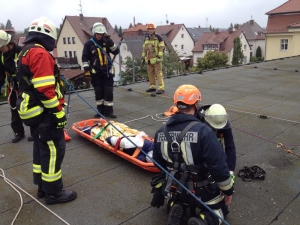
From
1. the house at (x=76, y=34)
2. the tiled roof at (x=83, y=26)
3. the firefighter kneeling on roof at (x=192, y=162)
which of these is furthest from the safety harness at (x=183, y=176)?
the tiled roof at (x=83, y=26)

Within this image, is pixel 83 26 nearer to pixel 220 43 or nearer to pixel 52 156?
pixel 220 43

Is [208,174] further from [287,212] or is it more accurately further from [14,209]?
[14,209]

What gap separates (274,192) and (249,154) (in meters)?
1.02

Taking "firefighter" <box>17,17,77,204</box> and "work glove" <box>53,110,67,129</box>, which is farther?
"work glove" <box>53,110,67,129</box>

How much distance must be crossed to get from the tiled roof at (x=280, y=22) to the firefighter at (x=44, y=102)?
31354mm

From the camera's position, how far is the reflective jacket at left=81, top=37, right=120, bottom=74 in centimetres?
576

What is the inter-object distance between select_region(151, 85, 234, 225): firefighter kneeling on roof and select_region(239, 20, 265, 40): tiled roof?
59000mm

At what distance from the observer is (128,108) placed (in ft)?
22.7

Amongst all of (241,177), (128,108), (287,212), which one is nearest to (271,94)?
(128,108)

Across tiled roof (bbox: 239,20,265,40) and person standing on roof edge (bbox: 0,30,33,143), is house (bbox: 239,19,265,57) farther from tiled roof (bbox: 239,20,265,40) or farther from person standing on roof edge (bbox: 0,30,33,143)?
person standing on roof edge (bbox: 0,30,33,143)

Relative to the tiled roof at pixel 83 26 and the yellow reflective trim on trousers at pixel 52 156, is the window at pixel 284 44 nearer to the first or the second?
the tiled roof at pixel 83 26

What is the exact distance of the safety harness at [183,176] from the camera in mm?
2406

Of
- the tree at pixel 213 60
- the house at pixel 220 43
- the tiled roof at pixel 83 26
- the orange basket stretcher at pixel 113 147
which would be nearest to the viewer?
the orange basket stretcher at pixel 113 147

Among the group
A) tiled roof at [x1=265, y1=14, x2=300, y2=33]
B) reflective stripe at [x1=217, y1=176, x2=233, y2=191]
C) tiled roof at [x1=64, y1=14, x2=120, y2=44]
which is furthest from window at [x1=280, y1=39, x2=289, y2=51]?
reflective stripe at [x1=217, y1=176, x2=233, y2=191]
